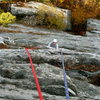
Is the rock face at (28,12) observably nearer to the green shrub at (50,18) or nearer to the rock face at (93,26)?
Answer: the green shrub at (50,18)

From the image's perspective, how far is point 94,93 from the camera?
294 inches

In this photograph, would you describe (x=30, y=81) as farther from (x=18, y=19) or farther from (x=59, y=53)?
(x=18, y=19)

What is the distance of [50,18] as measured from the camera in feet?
74.9

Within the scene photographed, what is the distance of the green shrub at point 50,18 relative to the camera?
2241 centimetres

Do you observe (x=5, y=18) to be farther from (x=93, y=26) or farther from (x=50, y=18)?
(x=93, y=26)

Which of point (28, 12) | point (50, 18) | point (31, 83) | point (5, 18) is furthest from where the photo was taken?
point (28, 12)

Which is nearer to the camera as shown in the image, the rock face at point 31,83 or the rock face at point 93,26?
the rock face at point 31,83

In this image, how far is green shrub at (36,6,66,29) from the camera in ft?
73.5

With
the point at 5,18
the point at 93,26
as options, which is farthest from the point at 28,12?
the point at 93,26

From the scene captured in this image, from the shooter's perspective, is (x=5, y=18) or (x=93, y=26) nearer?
(x=5, y=18)

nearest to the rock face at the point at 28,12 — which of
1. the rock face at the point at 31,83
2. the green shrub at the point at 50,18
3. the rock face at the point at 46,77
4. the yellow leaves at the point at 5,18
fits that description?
the green shrub at the point at 50,18

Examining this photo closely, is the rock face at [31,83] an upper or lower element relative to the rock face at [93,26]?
upper

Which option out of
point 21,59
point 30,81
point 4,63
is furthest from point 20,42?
point 30,81

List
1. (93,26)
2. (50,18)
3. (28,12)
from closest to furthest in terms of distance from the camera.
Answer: (93,26) → (50,18) → (28,12)
